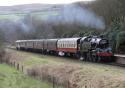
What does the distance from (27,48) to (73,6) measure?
11.6 metres

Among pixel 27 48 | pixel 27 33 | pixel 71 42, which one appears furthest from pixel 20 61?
pixel 27 33

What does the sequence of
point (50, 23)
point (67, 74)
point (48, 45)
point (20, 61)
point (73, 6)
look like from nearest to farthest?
1. point (67, 74)
2. point (20, 61)
3. point (48, 45)
4. point (73, 6)
5. point (50, 23)

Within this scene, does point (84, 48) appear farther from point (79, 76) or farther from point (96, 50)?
point (79, 76)

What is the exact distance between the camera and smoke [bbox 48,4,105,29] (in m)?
54.4

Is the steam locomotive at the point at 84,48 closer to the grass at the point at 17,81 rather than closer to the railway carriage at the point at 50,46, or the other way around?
the railway carriage at the point at 50,46

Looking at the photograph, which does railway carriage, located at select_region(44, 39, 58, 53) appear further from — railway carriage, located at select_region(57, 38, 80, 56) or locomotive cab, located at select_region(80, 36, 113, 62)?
locomotive cab, located at select_region(80, 36, 113, 62)

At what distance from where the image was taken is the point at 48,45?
182 feet

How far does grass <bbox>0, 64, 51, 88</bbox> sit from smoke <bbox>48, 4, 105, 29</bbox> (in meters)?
20.5

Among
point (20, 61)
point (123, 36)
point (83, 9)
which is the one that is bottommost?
point (20, 61)

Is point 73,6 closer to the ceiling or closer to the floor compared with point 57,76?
closer to the ceiling

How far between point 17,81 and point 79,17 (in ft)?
98.0

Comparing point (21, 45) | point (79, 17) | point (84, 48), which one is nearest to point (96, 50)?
point (84, 48)

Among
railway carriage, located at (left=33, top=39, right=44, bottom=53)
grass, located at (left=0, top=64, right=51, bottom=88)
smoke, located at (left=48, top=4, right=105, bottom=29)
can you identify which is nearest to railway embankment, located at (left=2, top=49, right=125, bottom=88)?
grass, located at (left=0, top=64, right=51, bottom=88)

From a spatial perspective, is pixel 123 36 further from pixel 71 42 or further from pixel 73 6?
pixel 73 6
